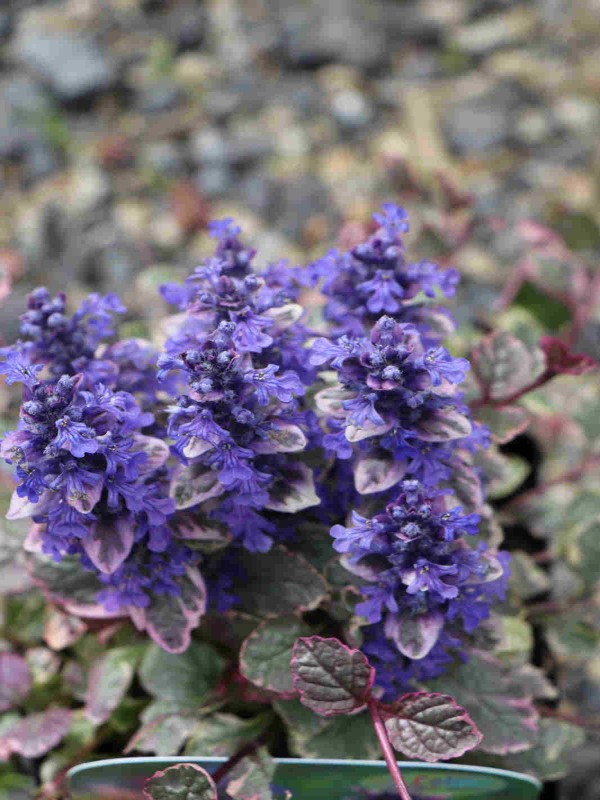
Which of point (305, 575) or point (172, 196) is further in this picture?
point (172, 196)

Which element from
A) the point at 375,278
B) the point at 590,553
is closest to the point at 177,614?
the point at 375,278

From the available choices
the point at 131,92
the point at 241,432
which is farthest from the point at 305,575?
the point at 131,92

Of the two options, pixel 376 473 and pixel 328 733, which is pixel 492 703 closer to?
pixel 328 733

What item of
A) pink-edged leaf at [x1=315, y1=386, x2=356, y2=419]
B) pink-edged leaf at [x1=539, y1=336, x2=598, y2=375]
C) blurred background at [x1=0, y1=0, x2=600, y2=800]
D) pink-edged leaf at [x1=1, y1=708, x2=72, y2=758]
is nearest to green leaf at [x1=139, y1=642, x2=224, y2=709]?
pink-edged leaf at [x1=1, y1=708, x2=72, y2=758]

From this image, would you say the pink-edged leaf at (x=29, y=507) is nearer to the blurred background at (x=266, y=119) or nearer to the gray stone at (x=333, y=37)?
the blurred background at (x=266, y=119)

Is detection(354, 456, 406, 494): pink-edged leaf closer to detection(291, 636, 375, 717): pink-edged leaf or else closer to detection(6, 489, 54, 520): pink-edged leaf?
detection(291, 636, 375, 717): pink-edged leaf

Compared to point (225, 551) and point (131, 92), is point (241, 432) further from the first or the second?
point (131, 92)

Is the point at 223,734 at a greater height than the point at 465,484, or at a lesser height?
lesser
